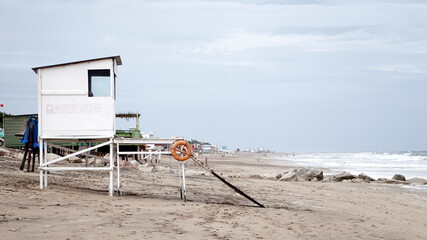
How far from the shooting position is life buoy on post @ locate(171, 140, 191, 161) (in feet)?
41.9

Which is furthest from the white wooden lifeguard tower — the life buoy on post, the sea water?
the sea water

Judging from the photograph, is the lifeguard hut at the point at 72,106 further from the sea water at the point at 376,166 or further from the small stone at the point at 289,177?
the sea water at the point at 376,166

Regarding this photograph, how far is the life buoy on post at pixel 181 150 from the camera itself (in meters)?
12.8

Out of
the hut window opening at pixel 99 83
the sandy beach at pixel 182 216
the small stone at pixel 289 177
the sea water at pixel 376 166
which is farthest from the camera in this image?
the sea water at pixel 376 166

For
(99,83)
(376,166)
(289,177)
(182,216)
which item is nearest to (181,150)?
(99,83)

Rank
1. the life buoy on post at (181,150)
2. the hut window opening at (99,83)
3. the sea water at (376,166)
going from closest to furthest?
the life buoy on post at (181,150), the hut window opening at (99,83), the sea water at (376,166)

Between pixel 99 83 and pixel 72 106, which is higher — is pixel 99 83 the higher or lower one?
the higher one

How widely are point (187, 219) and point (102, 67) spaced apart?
16.7 ft

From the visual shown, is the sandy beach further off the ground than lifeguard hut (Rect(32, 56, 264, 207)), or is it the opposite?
lifeguard hut (Rect(32, 56, 264, 207))

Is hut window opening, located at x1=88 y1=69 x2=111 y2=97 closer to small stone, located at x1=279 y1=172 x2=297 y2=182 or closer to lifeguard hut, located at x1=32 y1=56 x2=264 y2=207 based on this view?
lifeguard hut, located at x1=32 y1=56 x2=264 y2=207

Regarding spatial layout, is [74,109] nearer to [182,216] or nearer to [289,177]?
[182,216]

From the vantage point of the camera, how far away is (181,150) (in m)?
12.9

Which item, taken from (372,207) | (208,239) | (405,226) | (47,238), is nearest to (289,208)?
(405,226)

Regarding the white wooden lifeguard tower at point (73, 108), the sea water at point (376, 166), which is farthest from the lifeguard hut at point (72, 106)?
the sea water at point (376, 166)
